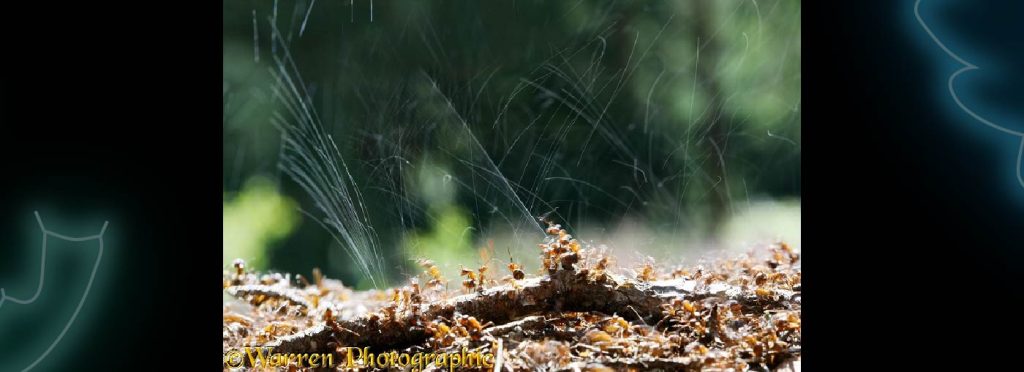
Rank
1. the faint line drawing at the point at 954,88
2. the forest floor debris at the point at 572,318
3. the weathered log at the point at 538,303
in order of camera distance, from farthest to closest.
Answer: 1. the weathered log at the point at 538,303
2. the forest floor debris at the point at 572,318
3. the faint line drawing at the point at 954,88

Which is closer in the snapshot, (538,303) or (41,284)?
(41,284)

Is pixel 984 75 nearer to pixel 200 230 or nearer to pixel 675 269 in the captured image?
pixel 675 269

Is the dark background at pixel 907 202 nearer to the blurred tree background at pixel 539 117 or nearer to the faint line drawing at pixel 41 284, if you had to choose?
the blurred tree background at pixel 539 117

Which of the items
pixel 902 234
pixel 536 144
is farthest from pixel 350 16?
pixel 902 234

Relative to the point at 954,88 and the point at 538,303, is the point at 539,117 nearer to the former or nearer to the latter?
the point at 538,303

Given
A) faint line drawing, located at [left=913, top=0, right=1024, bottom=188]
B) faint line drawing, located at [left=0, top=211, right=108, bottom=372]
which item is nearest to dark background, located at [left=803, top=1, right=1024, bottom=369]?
faint line drawing, located at [left=913, top=0, right=1024, bottom=188]

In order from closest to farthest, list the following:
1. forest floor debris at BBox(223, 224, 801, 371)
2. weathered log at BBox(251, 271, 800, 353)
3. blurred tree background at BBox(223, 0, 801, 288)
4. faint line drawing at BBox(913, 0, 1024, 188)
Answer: faint line drawing at BBox(913, 0, 1024, 188)
forest floor debris at BBox(223, 224, 801, 371)
weathered log at BBox(251, 271, 800, 353)
blurred tree background at BBox(223, 0, 801, 288)

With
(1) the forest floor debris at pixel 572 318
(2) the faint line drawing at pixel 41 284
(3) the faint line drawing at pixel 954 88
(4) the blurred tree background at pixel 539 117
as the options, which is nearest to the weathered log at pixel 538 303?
(1) the forest floor debris at pixel 572 318

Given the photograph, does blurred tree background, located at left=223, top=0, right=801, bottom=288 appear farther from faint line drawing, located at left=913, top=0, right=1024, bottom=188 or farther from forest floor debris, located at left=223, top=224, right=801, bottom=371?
faint line drawing, located at left=913, top=0, right=1024, bottom=188

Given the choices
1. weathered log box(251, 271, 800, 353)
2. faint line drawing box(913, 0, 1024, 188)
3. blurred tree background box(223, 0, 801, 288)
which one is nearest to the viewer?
faint line drawing box(913, 0, 1024, 188)

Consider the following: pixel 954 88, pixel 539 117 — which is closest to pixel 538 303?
pixel 539 117
